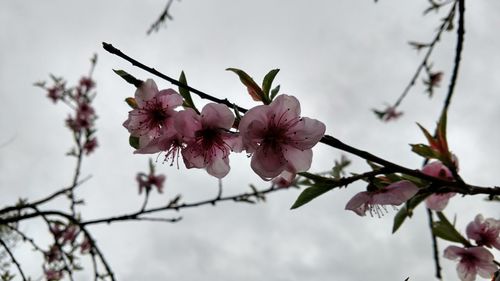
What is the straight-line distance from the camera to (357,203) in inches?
52.3

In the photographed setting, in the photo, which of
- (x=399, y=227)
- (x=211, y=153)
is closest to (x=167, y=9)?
(x=211, y=153)

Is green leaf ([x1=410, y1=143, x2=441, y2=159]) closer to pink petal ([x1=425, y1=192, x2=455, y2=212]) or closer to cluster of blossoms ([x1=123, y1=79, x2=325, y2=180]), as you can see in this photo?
cluster of blossoms ([x1=123, y1=79, x2=325, y2=180])

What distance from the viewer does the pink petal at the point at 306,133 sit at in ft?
3.68

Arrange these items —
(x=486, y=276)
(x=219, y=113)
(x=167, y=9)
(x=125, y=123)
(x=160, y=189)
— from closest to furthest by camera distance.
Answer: (x=219, y=113) → (x=125, y=123) → (x=486, y=276) → (x=167, y=9) → (x=160, y=189)

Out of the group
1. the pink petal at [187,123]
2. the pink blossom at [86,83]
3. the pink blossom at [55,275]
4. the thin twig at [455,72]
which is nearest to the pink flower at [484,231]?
the thin twig at [455,72]

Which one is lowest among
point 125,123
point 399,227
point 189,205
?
point 399,227

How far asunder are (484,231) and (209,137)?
1.21 metres

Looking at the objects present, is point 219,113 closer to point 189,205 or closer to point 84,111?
point 189,205

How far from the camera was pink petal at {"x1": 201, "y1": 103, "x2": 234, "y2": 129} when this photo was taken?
112 cm

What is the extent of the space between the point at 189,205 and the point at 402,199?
216cm

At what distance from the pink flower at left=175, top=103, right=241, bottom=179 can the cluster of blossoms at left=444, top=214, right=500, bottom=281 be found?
3.21 feet

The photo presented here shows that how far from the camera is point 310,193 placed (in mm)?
1232

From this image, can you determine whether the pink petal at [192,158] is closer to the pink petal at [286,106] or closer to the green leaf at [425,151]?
the pink petal at [286,106]

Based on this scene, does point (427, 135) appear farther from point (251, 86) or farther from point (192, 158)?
point (192, 158)
